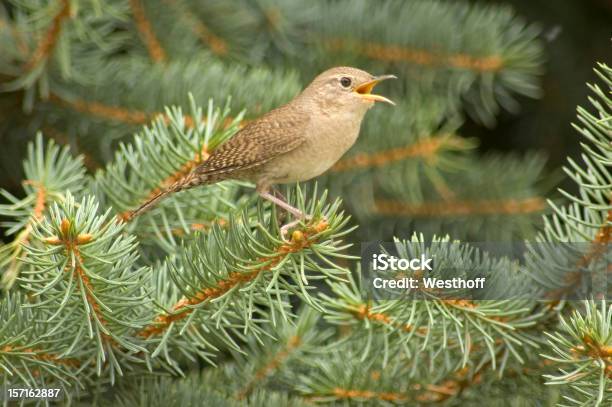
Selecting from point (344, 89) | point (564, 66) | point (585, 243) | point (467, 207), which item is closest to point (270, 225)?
point (585, 243)

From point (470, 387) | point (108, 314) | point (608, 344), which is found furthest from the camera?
point (470, 387)

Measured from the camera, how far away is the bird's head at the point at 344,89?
211 centimetres

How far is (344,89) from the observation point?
2.17 meters

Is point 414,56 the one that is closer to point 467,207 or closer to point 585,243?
point 467,207

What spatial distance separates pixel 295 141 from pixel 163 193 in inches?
14.6

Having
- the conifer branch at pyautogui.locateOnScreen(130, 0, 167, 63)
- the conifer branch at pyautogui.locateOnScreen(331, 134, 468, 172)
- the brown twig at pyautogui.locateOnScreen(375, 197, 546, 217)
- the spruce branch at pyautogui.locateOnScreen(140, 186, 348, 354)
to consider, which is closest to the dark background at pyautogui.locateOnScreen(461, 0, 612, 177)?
the brown twig at pyautogui.locateOnScreen(375, 197, 546, 217)

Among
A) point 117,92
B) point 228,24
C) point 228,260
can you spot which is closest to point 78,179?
point 117,92

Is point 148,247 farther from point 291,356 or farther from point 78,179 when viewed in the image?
point 291,356

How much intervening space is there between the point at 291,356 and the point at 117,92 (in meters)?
0.81

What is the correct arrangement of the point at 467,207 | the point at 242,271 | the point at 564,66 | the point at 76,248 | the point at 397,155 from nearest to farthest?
the point at 76,248
the point at 242,271
the point at 397,155
the point at 467,207
the point at 564,66

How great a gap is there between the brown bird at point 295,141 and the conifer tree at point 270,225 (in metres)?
0.05

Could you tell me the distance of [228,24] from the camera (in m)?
2.42

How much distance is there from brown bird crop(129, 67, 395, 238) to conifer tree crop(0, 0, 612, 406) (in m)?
0.05

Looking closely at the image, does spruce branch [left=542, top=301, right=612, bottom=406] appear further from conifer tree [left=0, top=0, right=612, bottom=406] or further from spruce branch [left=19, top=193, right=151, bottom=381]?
spruce branch [left=19, top=193, right=151, bottom=381]
